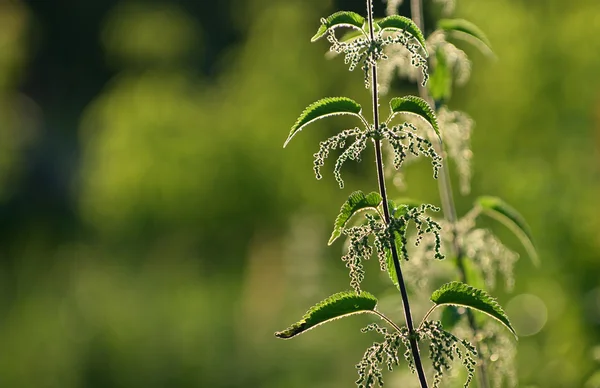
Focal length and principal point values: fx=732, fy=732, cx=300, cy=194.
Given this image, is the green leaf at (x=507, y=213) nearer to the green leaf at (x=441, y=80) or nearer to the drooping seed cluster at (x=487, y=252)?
the drooping seed cluster at (x=487, y=252)

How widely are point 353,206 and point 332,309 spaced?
0.13 metres

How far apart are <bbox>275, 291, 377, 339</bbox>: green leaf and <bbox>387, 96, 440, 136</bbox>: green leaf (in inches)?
9.0

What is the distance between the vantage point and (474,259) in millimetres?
1452

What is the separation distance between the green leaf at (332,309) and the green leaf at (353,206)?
75mm

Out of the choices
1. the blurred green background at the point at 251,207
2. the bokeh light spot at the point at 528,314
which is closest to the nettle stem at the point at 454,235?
the blurred green background at the point at 251,207

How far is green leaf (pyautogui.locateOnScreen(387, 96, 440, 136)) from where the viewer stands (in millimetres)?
883

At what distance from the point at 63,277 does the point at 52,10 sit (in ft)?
53.8

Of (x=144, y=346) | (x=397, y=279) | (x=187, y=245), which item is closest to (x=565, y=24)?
(x=397, y=279)

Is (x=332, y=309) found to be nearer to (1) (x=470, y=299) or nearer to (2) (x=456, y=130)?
(1) (x=470, y=299)

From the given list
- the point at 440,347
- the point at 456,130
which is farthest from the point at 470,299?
the point at 456,130

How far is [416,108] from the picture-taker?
898mm

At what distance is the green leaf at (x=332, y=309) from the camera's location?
89 centimetres

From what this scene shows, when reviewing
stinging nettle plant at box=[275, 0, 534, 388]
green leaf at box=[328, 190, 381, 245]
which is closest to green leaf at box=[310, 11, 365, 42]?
stinging nettle plant at box=[275, 0, 534, 388]

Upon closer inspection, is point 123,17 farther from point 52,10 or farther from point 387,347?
point 52,10
